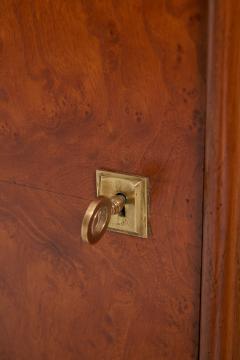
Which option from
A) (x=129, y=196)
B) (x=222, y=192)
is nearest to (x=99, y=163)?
(x=129, y=196)

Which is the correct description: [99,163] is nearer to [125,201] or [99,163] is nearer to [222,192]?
[125,201]

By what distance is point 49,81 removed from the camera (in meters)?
0.66

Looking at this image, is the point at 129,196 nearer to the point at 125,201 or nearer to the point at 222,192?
the point at 125,201

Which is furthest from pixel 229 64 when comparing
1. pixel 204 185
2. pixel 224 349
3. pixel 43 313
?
pixel 43 313

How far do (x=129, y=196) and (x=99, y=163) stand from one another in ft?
0.19

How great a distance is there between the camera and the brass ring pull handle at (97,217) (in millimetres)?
574

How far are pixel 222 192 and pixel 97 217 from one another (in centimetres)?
14

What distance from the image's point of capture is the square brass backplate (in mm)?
644

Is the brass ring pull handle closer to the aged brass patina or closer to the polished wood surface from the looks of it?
the aged brass patina

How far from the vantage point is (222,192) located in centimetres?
58

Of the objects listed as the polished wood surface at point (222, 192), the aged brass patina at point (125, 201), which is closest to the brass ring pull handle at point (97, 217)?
the aged brass patina at point (125, 201)

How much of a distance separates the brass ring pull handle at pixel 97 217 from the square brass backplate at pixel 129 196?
1.0 inches

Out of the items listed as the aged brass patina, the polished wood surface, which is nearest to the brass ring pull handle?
the aged brass patina

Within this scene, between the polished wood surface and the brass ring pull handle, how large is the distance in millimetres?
113
